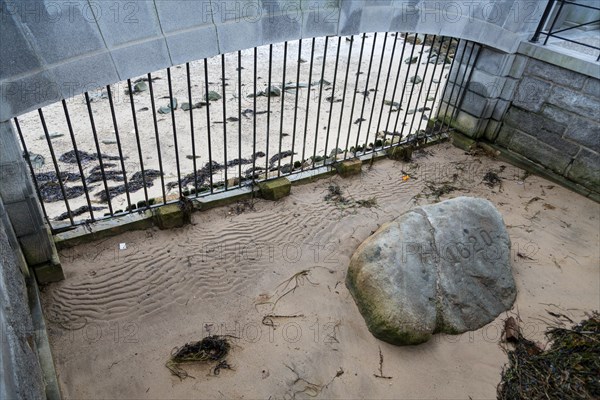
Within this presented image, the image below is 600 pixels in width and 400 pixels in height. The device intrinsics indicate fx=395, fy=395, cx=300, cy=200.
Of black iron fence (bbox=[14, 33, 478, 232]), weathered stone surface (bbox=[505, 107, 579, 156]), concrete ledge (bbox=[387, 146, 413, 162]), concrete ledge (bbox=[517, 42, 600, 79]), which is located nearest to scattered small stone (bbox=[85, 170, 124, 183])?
black iron fence (bbox=[14, 33, 478, 232])

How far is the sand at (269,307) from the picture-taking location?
11.8ft

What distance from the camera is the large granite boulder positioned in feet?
12.8

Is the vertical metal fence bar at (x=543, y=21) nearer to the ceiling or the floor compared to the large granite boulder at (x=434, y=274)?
nearer to the ceiling

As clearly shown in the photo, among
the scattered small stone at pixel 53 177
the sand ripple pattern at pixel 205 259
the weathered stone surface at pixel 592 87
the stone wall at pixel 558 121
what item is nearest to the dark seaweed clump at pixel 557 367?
the sand ripple pattern at pixel 205 259

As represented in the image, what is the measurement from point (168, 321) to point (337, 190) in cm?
298

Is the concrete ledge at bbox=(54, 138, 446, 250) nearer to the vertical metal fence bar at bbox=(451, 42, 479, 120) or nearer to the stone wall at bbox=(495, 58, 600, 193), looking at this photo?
the vertical metal fence bar at bbox=(451, 42, 479, 120)

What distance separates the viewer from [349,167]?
6.12 metres

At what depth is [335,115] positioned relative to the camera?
32.8 ft

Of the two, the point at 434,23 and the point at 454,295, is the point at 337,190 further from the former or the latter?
the point at 434,23

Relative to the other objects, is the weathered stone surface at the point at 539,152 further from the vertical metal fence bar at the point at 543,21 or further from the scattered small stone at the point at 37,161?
the scattered small stone at the point at 37,161

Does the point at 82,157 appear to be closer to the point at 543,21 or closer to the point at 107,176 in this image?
the point at 107,176

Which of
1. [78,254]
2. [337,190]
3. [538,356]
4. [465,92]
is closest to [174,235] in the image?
[78,254]

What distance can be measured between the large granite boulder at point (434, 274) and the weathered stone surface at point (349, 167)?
1.76 m

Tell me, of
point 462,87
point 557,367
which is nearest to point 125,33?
point 557,367
